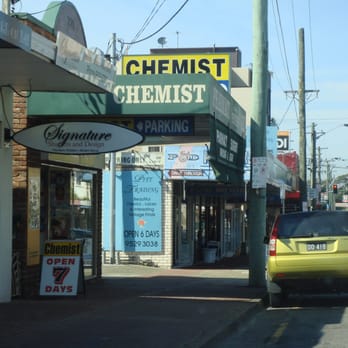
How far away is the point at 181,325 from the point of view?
996cm

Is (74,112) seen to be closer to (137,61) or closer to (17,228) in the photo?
(17,228)

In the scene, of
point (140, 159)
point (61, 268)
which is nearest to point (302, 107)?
point (140, 159)

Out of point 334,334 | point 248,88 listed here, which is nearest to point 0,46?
point 334,334

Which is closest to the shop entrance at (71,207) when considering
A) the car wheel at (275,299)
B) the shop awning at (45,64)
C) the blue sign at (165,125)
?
the blue sign at (165,125)

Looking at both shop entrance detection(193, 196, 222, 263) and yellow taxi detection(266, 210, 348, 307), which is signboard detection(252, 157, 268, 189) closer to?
yellow taxi detection(266, 210, 348, 307)

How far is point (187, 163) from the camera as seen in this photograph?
880 inches

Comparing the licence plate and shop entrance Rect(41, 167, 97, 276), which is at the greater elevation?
shop entrance Rect(41, 167, 97, 276)

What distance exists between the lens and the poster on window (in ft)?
75.3

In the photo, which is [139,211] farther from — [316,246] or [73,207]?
[316,246]

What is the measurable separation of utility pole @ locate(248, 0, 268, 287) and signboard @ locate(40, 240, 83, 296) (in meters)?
4.57

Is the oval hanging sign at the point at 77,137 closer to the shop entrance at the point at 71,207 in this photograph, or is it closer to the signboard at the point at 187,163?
the shop entrance at the point at 71,207

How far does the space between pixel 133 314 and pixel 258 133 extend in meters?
6.44

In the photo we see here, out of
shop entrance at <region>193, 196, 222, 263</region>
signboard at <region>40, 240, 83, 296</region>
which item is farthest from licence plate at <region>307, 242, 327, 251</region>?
shop entrance at <region>193, 196, 222, 263</region>

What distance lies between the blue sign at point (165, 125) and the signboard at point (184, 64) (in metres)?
16.8
